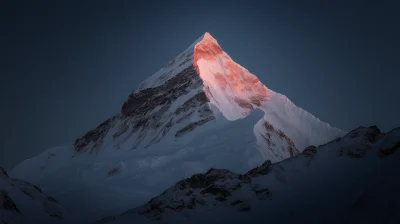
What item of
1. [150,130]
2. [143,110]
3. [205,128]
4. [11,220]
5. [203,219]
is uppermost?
[143,110]

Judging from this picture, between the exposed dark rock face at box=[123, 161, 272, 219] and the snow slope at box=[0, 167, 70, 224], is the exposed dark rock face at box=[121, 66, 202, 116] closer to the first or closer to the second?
the snow slope at box=[0, 167, 70, 224]

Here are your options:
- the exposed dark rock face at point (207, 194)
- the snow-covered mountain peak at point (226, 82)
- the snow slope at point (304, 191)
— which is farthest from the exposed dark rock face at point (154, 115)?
the snow slope at point (304, 191)

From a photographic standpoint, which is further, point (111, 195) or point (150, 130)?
point (150, 130)

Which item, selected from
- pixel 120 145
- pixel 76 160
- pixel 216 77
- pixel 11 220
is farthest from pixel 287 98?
pixel 11 220

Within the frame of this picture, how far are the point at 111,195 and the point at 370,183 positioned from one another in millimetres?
40724

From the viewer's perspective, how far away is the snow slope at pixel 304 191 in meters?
36.2

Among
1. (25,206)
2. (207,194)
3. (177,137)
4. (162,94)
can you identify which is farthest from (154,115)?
(207,194)

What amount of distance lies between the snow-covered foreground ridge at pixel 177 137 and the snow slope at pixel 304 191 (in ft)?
52.9

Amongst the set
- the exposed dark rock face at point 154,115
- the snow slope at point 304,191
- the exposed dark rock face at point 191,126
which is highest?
the exposed dark rock face at point 154,115

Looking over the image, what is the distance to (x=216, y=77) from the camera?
106m

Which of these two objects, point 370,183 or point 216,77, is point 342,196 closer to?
point 370,183

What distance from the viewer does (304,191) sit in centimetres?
4175

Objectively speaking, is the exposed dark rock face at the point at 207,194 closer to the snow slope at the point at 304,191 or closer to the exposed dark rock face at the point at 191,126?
the snow slope at the point at 304,191

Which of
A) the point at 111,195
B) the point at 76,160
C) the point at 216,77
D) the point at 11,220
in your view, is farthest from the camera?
the point at 216,77
